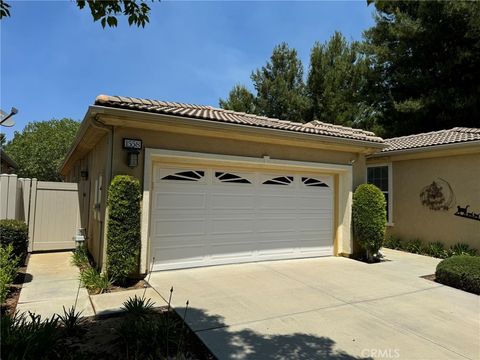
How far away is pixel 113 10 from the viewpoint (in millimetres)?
3902

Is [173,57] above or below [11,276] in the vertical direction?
above

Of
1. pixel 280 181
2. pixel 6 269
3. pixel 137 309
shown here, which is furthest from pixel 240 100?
pixel 137 309

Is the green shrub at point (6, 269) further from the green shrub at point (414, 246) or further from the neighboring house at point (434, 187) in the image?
the neighboring house at point (434, 187)

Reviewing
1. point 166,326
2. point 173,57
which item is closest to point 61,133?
point 173,57

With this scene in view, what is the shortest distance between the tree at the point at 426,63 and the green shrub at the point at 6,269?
64.5ft

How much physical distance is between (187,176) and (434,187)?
7.99 metres

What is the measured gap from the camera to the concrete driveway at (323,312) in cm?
394

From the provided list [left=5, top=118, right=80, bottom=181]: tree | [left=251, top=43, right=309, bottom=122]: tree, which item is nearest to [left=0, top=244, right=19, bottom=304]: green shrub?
[left=251, top=43, right=309, bottom=122]: tree

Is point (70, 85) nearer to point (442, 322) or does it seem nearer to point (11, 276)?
point (11, 276)

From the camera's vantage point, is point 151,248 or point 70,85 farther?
point 70,85

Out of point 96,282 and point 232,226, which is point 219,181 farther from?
point 96,282

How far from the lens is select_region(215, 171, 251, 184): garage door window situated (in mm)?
8031

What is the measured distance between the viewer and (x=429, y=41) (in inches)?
742

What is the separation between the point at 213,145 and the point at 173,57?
539 cm
